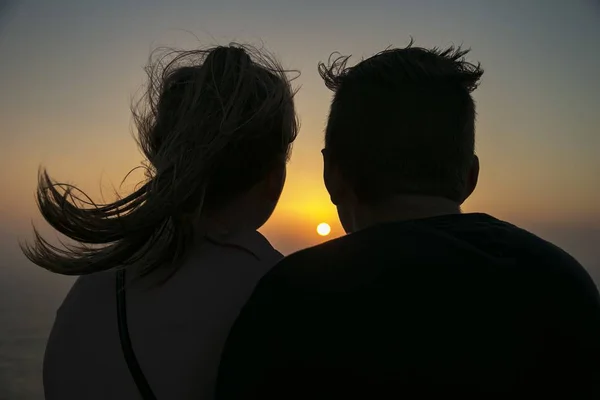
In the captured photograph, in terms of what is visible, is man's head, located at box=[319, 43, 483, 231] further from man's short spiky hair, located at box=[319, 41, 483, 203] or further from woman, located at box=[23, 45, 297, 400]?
woman, located at box=[23, 45, 297, 400]

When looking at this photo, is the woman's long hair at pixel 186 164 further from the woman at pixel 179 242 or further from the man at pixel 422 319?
the man at pixel 422 319

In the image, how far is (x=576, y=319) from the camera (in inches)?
44.1

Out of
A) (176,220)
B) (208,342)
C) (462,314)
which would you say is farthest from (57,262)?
(462,314)

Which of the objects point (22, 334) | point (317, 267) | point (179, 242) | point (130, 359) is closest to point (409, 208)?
point (317, 267)

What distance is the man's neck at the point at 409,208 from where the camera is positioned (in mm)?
1312

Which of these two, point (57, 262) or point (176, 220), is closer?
point (176, 220)

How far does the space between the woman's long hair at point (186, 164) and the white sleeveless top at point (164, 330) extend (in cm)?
8

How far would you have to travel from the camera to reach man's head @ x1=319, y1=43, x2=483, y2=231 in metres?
1.36

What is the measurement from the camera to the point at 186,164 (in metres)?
1.44

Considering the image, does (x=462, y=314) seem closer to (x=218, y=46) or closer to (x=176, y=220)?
(x=176, y=220)

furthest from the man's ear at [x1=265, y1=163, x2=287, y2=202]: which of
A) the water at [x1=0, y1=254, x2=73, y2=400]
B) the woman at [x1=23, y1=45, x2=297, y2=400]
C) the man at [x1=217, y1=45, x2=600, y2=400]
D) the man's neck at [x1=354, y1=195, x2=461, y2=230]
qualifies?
the water at [x1=0, y1=254, x2=73, y2=400]

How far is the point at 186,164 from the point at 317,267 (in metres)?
0.51

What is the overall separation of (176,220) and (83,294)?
0.96 feet

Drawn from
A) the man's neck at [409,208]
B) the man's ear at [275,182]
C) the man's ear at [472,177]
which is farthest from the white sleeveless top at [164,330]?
the man's ear at [472,177]
